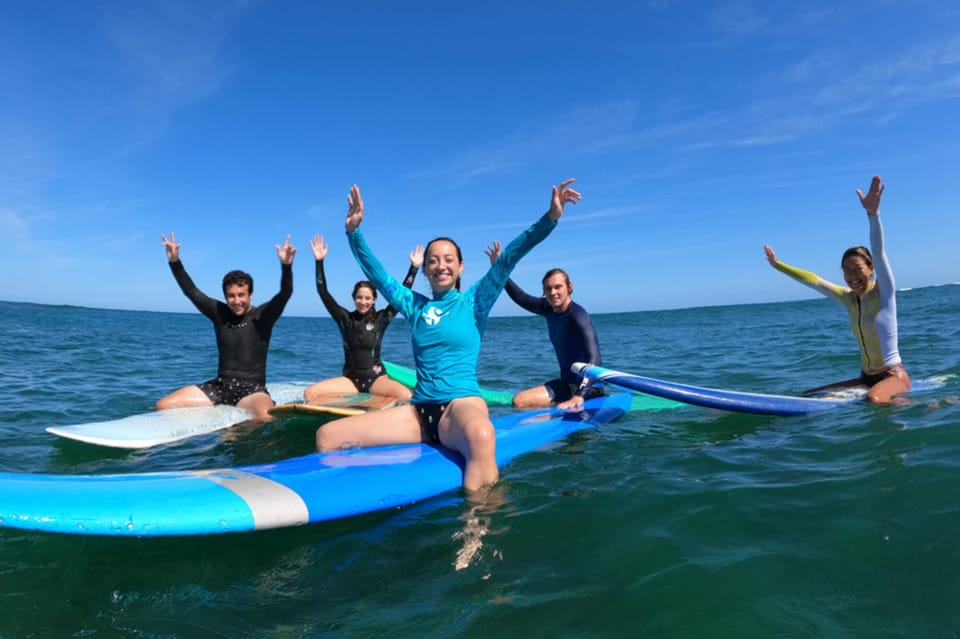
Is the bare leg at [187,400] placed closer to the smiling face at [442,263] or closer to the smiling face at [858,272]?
the smiling face at [442,263]

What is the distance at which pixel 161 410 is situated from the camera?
6.20 metres

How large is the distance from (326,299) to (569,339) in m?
3.21

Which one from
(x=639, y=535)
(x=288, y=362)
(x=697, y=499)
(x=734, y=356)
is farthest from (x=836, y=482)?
(x=288, y=362)

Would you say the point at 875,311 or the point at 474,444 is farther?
the point at 875,311

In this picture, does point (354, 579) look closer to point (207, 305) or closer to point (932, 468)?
point (932, 468)

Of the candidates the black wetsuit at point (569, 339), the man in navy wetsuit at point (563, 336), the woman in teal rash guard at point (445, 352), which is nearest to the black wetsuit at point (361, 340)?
the black wetsuit at point (569, 339)

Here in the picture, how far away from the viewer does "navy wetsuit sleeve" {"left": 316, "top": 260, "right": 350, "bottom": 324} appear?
6.58 m

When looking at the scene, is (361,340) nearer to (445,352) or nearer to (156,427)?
(156,427)

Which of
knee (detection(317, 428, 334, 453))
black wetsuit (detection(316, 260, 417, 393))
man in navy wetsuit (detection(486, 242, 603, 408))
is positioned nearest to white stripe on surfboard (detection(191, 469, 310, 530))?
knee (detection(317, 428, 334, 453))

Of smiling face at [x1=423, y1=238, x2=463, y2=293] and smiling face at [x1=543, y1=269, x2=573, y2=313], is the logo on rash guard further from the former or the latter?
smiling face at [x1=543, y1=269, x2=573, y2=313]

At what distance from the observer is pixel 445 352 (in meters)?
4.02

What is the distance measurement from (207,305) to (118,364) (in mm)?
8183

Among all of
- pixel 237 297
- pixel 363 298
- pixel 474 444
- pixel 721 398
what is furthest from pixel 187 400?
pixel 721 398

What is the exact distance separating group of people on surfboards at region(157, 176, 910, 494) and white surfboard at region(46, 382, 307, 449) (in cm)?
29
